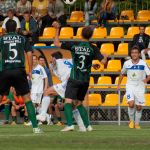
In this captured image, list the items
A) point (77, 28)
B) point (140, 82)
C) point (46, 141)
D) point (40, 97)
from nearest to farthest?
point (46, 141) → point (140, 82) → point (40, 97) → point (77, 28)

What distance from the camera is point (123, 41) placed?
29750 mm

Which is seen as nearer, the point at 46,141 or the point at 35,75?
the point at 46,141

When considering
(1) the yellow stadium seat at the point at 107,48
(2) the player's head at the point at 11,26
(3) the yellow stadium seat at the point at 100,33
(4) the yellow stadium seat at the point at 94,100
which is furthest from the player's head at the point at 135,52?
(3) the yellow stadium seat at the point at 100,33

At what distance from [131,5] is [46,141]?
1981cm

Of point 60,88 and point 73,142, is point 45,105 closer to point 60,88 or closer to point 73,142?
point 60,88

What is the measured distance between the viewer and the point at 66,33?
30.5 meters

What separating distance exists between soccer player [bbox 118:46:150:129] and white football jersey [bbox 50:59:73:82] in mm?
2581

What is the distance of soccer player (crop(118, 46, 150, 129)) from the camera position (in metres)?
22.3

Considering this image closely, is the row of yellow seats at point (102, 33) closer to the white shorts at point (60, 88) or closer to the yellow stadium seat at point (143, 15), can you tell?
the yellow stadium seat at point (143, 15)

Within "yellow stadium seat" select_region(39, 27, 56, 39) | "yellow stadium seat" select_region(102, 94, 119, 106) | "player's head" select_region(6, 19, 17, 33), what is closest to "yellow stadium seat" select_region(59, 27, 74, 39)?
"yellow stadium seat" select_region(39, 27, 56, 39)

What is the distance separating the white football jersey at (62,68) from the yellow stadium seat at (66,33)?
5084 millimetres

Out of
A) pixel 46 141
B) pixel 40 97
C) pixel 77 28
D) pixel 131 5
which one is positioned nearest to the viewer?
pixel 46 141

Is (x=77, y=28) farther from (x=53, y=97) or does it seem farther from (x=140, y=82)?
(x=140, y=82)

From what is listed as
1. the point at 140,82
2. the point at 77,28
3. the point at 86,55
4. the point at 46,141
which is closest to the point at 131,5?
the point at 77,28
